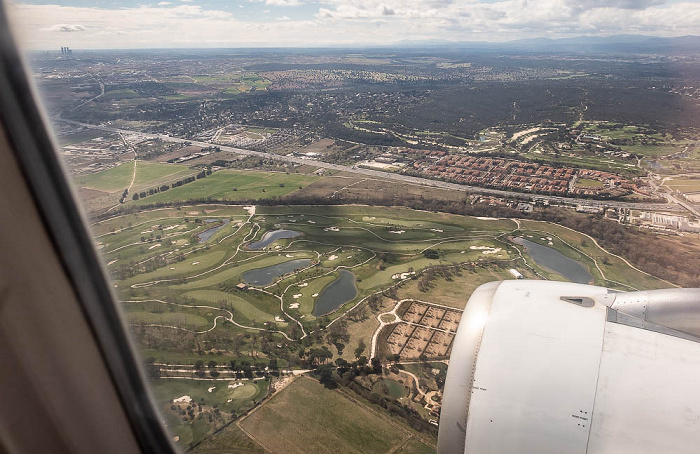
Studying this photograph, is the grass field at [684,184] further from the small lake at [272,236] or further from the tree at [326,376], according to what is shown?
the tree at [326,376]

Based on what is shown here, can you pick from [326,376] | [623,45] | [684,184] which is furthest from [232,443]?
[623,45]

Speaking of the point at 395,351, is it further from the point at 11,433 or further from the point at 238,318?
the point at 11,433

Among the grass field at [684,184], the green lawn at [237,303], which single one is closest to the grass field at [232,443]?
the green lawn at [237,303]

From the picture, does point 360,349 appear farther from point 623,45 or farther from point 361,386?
point 623,45

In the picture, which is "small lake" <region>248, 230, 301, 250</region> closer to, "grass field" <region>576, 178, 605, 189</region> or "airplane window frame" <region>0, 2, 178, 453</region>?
"airplane window frame" <region>0, 2, 178, 453</region>

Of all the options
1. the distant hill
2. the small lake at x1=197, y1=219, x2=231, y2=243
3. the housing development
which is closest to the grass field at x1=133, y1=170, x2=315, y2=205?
the housing development

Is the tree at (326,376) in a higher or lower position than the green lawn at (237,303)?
higher

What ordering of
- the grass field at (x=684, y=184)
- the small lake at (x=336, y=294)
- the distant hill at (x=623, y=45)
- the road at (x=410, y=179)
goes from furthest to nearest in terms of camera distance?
the distant hill at (x=623, y=45) → the grass field at (x=684, y=184) → the road at (x=410, y=179) → the small lake at (x=336, y=294)
